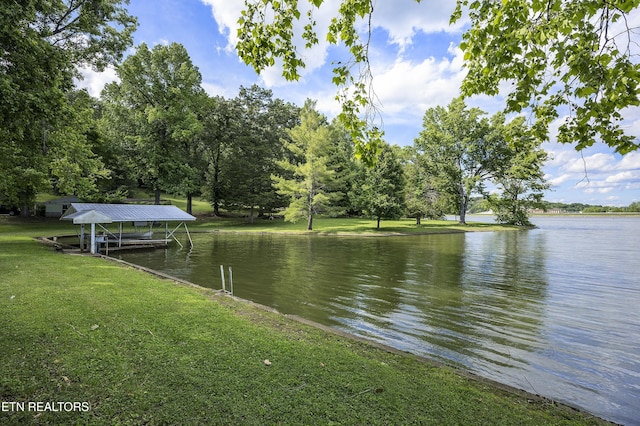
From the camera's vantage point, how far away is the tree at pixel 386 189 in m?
35.3

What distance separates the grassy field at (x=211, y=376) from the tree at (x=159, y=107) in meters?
31.9

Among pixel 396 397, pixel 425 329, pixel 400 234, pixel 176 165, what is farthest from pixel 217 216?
pixel 396 397

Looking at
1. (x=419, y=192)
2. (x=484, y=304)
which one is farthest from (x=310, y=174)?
→ (x=484, y=304)

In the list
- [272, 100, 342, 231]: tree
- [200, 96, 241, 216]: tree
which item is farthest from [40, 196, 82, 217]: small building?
[272, 100, 342, 231]: tree

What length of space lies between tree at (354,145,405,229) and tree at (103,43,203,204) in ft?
65.2

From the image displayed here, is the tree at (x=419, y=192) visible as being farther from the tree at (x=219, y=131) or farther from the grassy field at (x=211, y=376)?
the grassy field at (x=211, y=376)

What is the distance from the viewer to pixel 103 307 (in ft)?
21.4

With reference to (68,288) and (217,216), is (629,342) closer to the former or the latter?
(68,288)

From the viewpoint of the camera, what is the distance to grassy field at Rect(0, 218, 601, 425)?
10.9ft

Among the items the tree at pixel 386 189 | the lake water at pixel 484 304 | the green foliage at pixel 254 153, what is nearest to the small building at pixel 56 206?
the green foliage at pixel 254 153

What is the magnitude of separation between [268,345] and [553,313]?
795cm

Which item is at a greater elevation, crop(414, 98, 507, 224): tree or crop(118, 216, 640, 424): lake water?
crop(414, 98, 507, 224): tree

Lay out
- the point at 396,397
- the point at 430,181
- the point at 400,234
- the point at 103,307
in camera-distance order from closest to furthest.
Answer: the point at 396,397 → the point at 103,307 → the point at 400,234 → the point at 430,181

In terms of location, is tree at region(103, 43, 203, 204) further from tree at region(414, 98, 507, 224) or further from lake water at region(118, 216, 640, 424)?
tree at region(414, 98, 507, 224)
